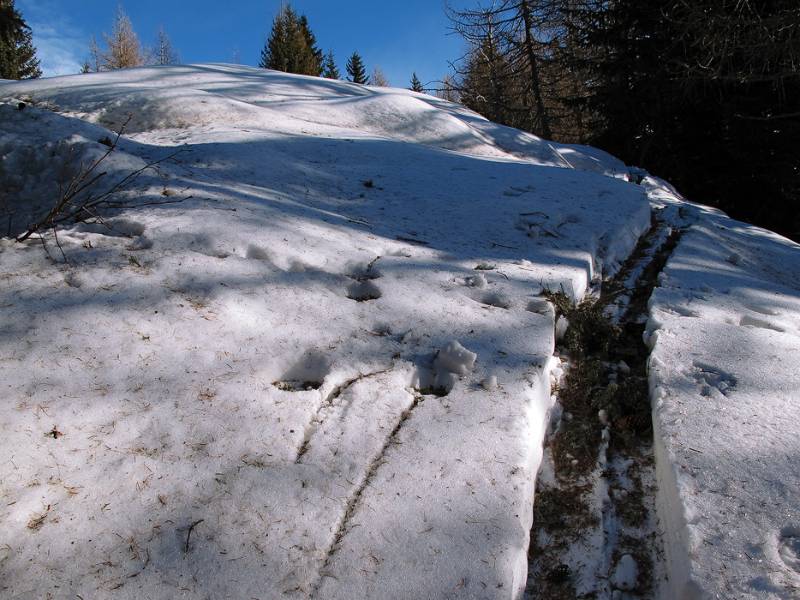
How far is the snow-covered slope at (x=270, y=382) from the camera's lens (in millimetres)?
1412

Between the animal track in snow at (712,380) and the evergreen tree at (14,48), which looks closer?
the animal track in snow at (712,380)

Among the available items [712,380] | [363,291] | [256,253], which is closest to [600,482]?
[712,380]

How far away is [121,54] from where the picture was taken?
1266 inches

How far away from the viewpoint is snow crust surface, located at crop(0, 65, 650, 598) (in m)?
1.41

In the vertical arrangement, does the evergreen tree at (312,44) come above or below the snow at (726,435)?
above

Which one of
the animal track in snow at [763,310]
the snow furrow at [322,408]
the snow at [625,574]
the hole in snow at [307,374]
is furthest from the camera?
the animal track in snow at [763,310]

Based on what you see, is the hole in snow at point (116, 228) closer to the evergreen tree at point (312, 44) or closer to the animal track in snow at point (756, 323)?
the animal track in snow at point (756, 323)

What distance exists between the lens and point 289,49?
29.0m

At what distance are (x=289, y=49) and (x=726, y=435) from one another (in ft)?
106

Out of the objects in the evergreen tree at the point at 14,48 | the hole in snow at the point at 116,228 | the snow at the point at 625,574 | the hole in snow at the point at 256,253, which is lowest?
the snow at the point at 625,574

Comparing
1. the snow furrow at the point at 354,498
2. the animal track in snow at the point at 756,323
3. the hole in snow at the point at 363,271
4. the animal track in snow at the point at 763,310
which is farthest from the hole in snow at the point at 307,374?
the animal track in snow at the point at 763,310

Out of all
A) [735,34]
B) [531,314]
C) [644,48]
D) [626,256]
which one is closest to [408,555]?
[531,314]

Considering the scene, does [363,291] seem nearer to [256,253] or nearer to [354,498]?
[256,253]

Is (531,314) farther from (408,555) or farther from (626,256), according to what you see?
(626,256)
